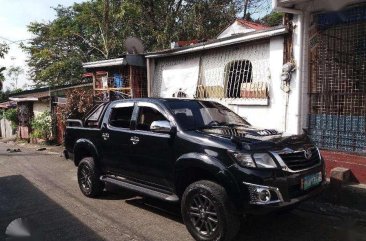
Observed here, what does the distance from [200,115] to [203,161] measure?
1191 mm

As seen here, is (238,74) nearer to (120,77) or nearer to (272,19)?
(120,77)

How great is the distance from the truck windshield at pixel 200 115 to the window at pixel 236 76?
3.05m

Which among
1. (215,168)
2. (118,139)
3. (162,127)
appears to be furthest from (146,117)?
(215,168)

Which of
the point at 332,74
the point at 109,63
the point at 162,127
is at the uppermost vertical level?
the point at 109,63

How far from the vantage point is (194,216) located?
4879 millimetres

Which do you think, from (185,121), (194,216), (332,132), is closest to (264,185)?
(194,216)

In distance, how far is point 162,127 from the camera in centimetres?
539

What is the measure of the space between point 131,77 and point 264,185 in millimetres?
8725

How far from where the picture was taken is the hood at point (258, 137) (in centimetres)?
463

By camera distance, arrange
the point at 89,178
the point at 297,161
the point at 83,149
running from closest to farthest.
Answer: the point at 297,161, the point at 89,178, the point at 83,149

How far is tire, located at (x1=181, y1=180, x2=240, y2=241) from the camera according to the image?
14.6ft

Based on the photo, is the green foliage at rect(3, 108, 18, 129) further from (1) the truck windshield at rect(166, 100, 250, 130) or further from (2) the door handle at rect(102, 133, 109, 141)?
(1) the truck windshield at rect(166, 100, 250, 130)

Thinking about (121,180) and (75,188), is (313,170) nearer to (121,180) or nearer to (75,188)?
(121,180)

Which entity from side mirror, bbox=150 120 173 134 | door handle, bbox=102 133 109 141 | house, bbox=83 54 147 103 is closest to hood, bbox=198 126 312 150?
side mirror, bbox=150 120 173 134
